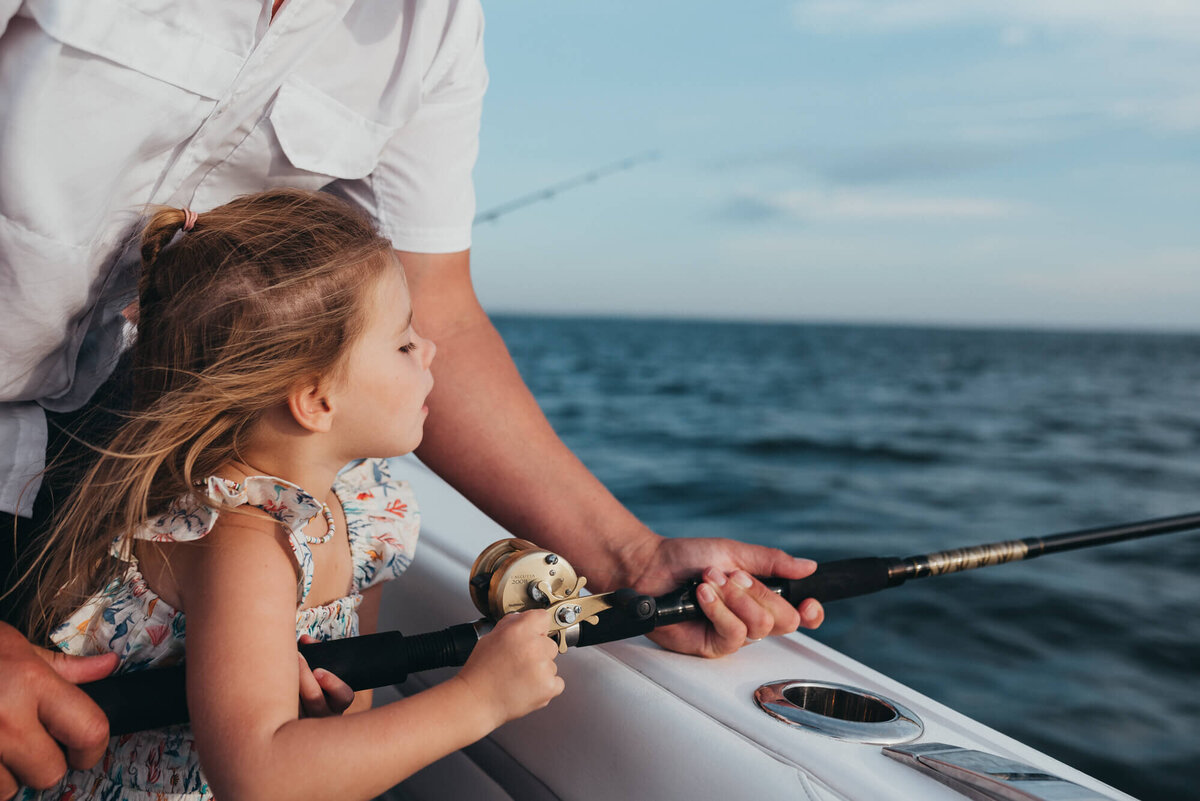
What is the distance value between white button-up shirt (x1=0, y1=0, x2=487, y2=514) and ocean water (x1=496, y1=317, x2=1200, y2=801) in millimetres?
3668

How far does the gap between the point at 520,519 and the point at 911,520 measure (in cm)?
732

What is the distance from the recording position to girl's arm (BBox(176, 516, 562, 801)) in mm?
857

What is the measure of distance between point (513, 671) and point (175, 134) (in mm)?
676

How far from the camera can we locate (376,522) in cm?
133

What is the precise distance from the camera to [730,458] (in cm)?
1156

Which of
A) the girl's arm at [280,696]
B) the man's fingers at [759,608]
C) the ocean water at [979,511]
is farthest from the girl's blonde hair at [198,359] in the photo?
the ocean water at [979,511]

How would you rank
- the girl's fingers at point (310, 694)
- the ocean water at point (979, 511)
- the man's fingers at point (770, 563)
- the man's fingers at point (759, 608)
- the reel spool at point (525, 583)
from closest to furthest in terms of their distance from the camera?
1. the girl's fingers at point (310, 694)
2. the reel spool at point (525, 583)
3. the man's fingers at point (759, 608)
4. the man's fingers at point (770, 563)
5. the ocean water at point (979, 511)

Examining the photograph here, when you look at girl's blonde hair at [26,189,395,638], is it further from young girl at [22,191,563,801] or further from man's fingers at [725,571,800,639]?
man's fingers at [725,571,800,639]

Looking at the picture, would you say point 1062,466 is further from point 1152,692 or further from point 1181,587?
point 1152,692

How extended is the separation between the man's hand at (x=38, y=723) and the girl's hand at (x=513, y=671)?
1.13ft

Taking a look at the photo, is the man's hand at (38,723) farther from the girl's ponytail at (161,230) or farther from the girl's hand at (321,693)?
the girl's ponytail at (161,230)

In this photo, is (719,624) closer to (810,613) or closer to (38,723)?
(810,613)

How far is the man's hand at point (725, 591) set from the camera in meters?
1.15

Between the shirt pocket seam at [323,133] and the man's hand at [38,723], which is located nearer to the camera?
the man's hand at [38,723]
